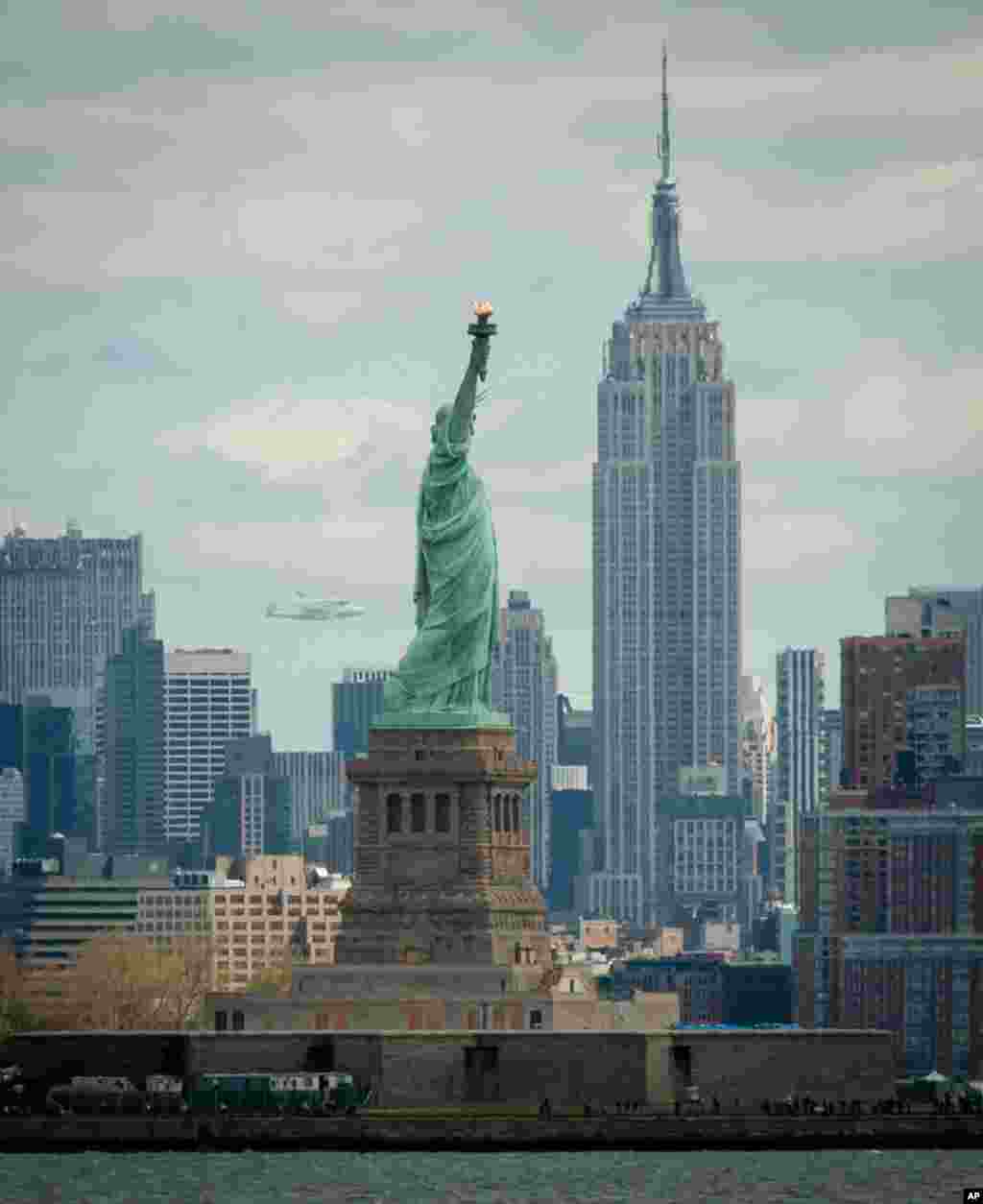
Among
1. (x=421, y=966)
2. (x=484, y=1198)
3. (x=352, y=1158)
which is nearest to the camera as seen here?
(x=484, y=1198)

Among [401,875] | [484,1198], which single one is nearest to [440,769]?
[401,875]

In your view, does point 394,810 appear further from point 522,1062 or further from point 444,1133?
point 444,1133

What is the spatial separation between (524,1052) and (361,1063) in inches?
141

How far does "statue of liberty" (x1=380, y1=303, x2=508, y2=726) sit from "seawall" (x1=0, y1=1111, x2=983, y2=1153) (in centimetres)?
1671

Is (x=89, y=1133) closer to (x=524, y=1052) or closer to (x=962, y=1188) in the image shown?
(x=524, y=1052)

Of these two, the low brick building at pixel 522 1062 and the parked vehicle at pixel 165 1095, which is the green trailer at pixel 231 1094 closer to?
the parked vehicle at pixel 165 1095

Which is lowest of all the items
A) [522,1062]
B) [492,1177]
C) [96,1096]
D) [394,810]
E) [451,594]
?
[492,1177]

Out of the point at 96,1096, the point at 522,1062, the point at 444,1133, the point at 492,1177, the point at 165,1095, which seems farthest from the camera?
the point at 522,1062

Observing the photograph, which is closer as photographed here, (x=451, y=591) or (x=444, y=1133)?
(x=444, y=1133)

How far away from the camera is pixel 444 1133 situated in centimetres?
16325

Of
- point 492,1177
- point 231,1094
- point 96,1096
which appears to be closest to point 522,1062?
point 231,1094

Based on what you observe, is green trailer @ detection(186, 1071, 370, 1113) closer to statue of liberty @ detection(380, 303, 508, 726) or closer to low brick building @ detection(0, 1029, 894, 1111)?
low brick building @ detection(0, 1029, 894, 1111)

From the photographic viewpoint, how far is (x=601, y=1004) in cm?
17588

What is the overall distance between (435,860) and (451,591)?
21.0 ft
